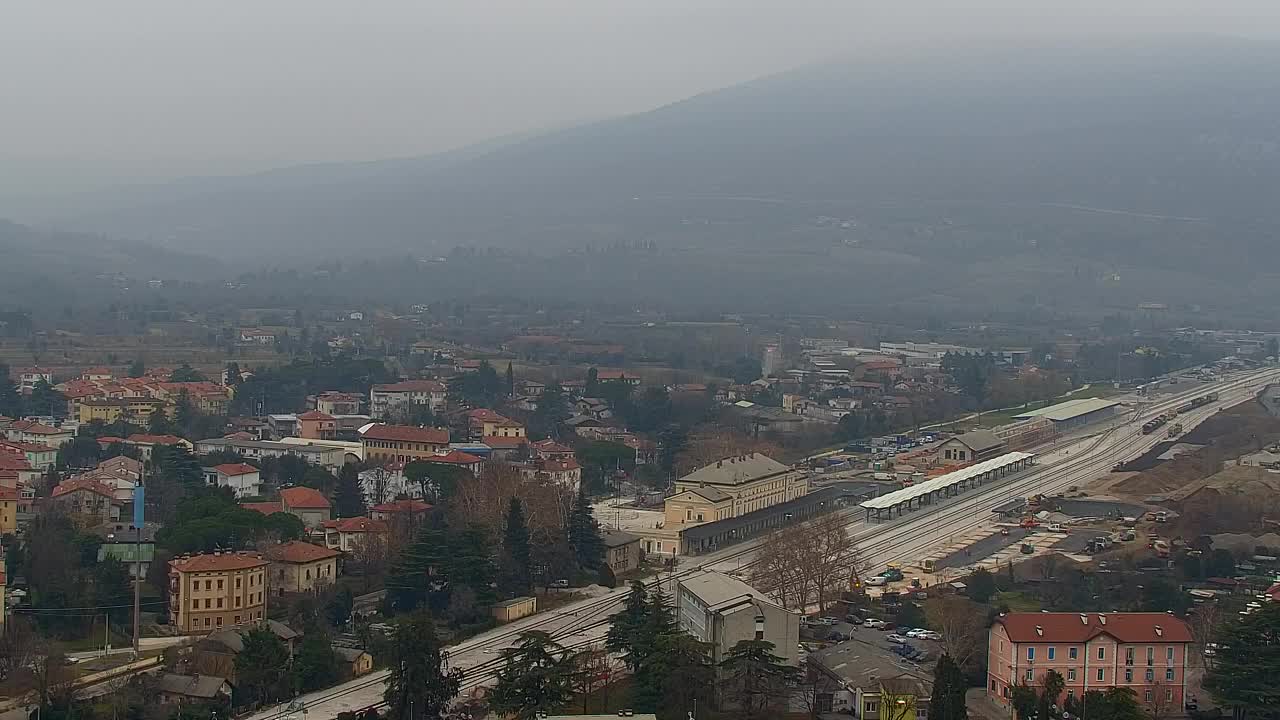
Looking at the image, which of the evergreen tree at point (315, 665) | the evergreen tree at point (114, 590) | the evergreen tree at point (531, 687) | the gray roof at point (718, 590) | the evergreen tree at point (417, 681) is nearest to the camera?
the evergreen tree at point (531, 687)

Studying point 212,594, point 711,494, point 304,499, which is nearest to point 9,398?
point 304,499

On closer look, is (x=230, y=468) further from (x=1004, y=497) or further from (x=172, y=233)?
(x=172, y=233)

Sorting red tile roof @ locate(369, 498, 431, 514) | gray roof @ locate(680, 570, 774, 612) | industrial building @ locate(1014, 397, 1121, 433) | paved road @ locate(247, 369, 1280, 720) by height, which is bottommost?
industrial building @ locate(1014, 397, 1121, 433)

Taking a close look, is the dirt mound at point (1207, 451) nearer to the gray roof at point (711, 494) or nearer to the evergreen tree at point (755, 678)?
the gray roof at point (711, 494)

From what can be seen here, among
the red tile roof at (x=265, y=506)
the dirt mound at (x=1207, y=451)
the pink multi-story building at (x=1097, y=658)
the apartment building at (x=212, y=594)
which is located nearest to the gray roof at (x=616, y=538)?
the red tile roof at (x=265, y=506)

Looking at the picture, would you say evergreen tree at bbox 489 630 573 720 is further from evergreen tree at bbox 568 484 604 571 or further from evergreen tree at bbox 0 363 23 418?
evergreen tree at bbox 0 363 23 418

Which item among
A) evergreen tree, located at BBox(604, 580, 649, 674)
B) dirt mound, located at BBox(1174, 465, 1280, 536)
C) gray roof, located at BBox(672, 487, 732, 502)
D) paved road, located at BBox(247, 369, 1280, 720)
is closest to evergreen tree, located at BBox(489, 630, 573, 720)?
evergreen tree, located at BBox(604, 580, 649, 674)

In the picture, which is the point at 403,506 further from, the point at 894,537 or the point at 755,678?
the point at 755,678
